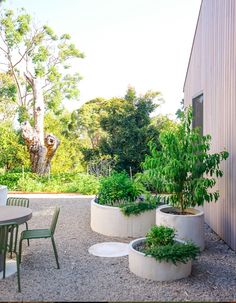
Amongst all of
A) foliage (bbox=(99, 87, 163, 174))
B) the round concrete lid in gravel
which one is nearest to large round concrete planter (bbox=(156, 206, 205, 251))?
the round concrete lid in gravel

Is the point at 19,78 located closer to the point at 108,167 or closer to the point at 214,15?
the point at 108,167

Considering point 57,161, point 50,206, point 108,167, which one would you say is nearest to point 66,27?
point 57,161

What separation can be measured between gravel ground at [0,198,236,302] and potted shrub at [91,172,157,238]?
1.38 feet

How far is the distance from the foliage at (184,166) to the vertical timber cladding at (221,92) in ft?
1.22

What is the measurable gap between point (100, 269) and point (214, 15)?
4.64 m

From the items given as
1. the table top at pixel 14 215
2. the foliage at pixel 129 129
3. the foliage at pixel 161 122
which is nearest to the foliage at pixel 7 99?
the foliage at pixel 129 129

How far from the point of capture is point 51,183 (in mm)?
11133

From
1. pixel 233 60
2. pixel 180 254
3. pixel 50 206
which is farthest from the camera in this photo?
pixel 50 206

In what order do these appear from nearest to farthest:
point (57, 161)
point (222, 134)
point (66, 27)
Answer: point (222, 134) → point (57, 161) → point (66, 27)

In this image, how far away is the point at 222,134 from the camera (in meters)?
5.19

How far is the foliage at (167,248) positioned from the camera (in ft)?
11.2

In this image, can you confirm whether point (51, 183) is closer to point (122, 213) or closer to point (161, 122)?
point (161, 122)

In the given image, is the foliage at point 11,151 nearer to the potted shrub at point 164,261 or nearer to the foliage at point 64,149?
the foliage at point 64,149

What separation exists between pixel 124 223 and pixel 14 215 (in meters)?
2.02
